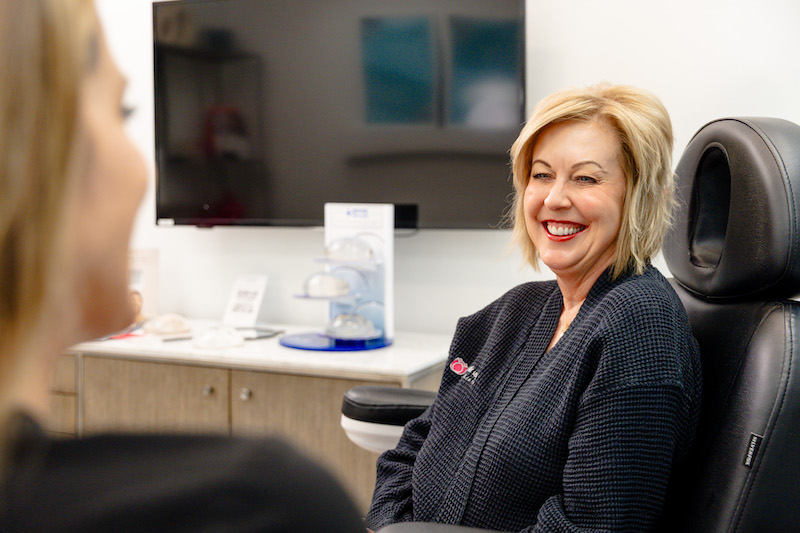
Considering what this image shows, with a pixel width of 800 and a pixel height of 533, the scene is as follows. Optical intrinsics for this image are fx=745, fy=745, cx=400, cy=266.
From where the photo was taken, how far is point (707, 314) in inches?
54.2

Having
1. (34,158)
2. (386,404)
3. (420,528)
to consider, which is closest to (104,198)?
(34,158)

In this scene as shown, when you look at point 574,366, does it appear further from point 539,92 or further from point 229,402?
point 539,92

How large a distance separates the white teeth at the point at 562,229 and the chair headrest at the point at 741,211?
0.67 ft

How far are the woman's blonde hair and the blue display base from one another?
2052 millimetres

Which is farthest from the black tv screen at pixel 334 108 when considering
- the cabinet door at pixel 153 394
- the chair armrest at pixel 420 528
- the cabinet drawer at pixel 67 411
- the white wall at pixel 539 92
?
the chair armrest at pixel 420 528

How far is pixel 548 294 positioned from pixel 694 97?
125 centimetres

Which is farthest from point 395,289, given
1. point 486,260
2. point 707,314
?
point 707,314

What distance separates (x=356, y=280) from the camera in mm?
2562

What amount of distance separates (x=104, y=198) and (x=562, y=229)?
121cm

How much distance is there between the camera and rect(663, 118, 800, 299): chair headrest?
1198 mm

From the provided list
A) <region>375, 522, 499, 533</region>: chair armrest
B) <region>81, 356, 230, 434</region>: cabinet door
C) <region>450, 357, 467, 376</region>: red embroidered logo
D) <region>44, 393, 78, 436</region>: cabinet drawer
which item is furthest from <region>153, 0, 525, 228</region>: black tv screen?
<region>375, 522, 499, 533</region>: chair armrest

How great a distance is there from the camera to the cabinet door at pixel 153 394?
8.09ft

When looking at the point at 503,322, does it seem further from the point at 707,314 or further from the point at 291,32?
the point at 291,32

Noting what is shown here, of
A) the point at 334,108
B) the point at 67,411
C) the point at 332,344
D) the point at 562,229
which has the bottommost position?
the point at 67,411
